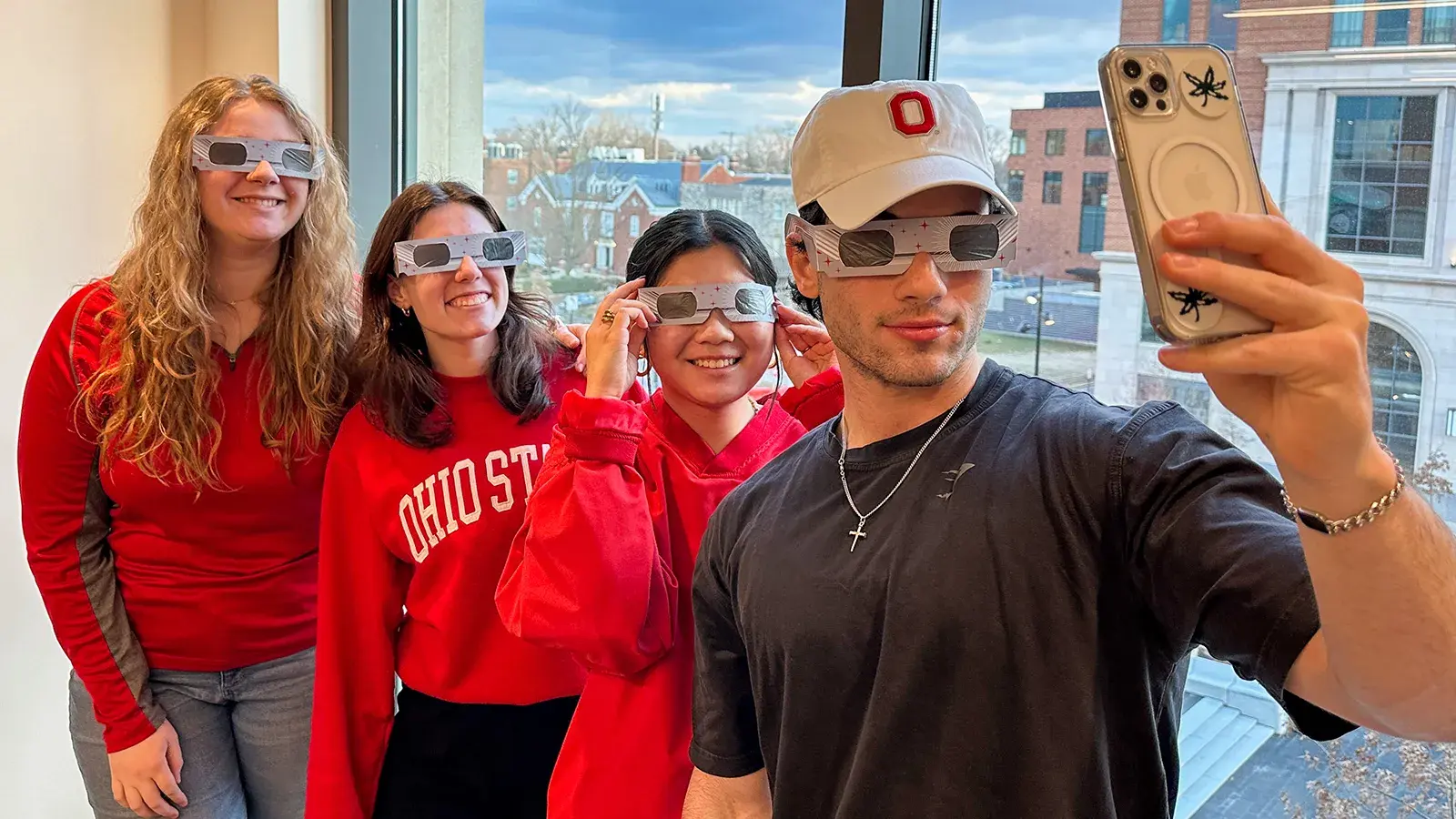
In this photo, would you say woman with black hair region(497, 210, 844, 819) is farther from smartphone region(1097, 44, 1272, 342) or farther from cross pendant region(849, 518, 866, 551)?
smartphone region(1097, 44, 1272, 342)

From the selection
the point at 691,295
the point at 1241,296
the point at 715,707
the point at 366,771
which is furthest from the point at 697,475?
the point at 1241,296

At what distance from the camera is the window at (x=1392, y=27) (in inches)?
58.9

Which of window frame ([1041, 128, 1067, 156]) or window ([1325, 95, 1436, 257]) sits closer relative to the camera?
window ([1325, 95, 1436, 257])

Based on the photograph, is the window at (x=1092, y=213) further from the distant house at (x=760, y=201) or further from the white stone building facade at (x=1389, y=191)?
the distant house at (x=760, y=201)

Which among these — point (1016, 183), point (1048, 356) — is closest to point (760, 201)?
point (1016, 183)

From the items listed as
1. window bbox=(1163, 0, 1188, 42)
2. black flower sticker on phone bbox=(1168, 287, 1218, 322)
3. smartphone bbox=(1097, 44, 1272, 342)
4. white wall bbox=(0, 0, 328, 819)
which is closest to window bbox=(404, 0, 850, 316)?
white wall bbox=(0, 0, 328, 819)

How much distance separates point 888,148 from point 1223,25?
767 mm

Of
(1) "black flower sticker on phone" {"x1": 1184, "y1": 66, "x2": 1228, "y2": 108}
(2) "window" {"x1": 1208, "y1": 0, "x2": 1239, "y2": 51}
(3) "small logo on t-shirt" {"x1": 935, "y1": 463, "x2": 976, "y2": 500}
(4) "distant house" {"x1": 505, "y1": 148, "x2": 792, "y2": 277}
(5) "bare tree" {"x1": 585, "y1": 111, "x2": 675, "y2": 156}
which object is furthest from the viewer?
(5) "bare tree" {"x1": 585, "y1": 111, "x2": 675, "y2": 156}

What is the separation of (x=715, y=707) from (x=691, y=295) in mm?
566

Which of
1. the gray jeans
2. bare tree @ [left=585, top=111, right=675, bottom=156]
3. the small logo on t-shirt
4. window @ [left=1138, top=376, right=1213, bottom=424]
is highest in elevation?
bare tree @ [left=585, top=111, right=675, bottom=156]

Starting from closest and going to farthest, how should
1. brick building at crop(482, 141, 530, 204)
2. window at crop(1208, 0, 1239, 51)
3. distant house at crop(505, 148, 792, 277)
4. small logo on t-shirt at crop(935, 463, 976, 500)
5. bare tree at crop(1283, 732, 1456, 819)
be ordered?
small logo on t-shirt at crop(935, 463, 976, 500), bare tree at crop(1283, 732, 1456, 819), window at crop(1208, 0, 1239, 51), distant house at crop(505, 148, 792, 277), brick building at crop(482, 141, 530, 204)

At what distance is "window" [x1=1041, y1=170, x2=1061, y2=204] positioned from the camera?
1.92 meters

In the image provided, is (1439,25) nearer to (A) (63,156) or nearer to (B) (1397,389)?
(B) (1397,389)

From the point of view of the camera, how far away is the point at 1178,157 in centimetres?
82
